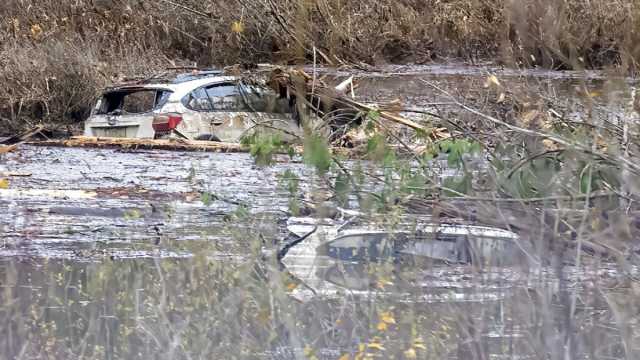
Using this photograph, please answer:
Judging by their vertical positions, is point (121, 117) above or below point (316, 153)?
above

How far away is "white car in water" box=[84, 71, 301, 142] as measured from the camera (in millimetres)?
13406

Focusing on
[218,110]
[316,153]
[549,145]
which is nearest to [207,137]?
[218,110]

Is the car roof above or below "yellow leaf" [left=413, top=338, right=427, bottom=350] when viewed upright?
above

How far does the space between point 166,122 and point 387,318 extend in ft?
29.2

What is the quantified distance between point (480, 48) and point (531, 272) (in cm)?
1648

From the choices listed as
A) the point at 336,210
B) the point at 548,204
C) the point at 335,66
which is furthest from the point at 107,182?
the point at 335,66

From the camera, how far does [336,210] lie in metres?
6.84

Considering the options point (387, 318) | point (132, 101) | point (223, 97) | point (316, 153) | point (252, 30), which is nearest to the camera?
point (387, 318)

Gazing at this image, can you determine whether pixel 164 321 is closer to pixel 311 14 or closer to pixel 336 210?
pixel 336 210

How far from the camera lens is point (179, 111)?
13.4m

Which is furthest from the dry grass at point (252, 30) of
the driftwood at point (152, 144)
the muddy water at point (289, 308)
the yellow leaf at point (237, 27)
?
the muddy water at point (289, 308)

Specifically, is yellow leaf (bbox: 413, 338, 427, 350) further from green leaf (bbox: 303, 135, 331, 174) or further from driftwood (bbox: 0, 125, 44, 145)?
driftwood (bbox: 0, 125, 44, 145)

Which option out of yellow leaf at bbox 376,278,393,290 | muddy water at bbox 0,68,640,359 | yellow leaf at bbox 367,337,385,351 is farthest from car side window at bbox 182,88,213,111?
yellow leaf at bbox 367,337,385,351

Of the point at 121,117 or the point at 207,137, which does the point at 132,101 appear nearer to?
the point at 121,117
